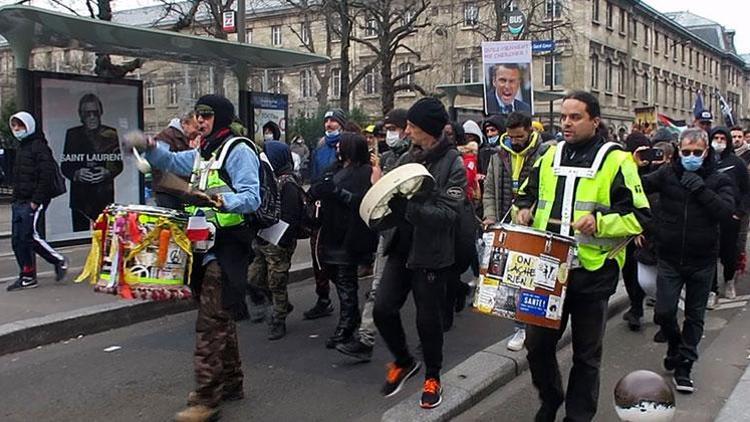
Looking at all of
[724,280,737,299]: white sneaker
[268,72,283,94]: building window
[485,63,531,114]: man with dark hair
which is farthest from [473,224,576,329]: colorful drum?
[268,72,283,94]: building window

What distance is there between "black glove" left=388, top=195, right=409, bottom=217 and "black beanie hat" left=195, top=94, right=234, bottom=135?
45.2 inches

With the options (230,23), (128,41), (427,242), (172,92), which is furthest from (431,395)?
(230,23)

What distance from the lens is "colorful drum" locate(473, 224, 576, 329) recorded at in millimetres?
3662

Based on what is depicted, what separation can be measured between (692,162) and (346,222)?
103 inches

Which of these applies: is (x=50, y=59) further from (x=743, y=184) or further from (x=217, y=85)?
(x=743, y=184)

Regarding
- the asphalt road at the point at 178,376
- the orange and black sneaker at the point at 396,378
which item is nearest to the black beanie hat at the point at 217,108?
the asphalt road at the point at 178,376

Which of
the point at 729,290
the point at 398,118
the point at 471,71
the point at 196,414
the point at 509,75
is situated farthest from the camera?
the point at 471,71

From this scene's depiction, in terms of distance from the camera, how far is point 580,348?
157 inches

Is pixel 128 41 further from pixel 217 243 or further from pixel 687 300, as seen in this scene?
pixel 687 300

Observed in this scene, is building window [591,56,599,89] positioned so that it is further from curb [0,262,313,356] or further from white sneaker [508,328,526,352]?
white sneaker [508,328,526,352]

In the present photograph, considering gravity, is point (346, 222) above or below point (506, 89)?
below

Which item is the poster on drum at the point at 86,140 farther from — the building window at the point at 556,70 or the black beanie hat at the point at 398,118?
the building window at the point at 556,70

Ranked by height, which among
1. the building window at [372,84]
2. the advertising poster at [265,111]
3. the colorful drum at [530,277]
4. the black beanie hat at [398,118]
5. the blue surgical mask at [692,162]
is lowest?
the colorful drum at [530,277]

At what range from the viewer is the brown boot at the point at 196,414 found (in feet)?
14.0
